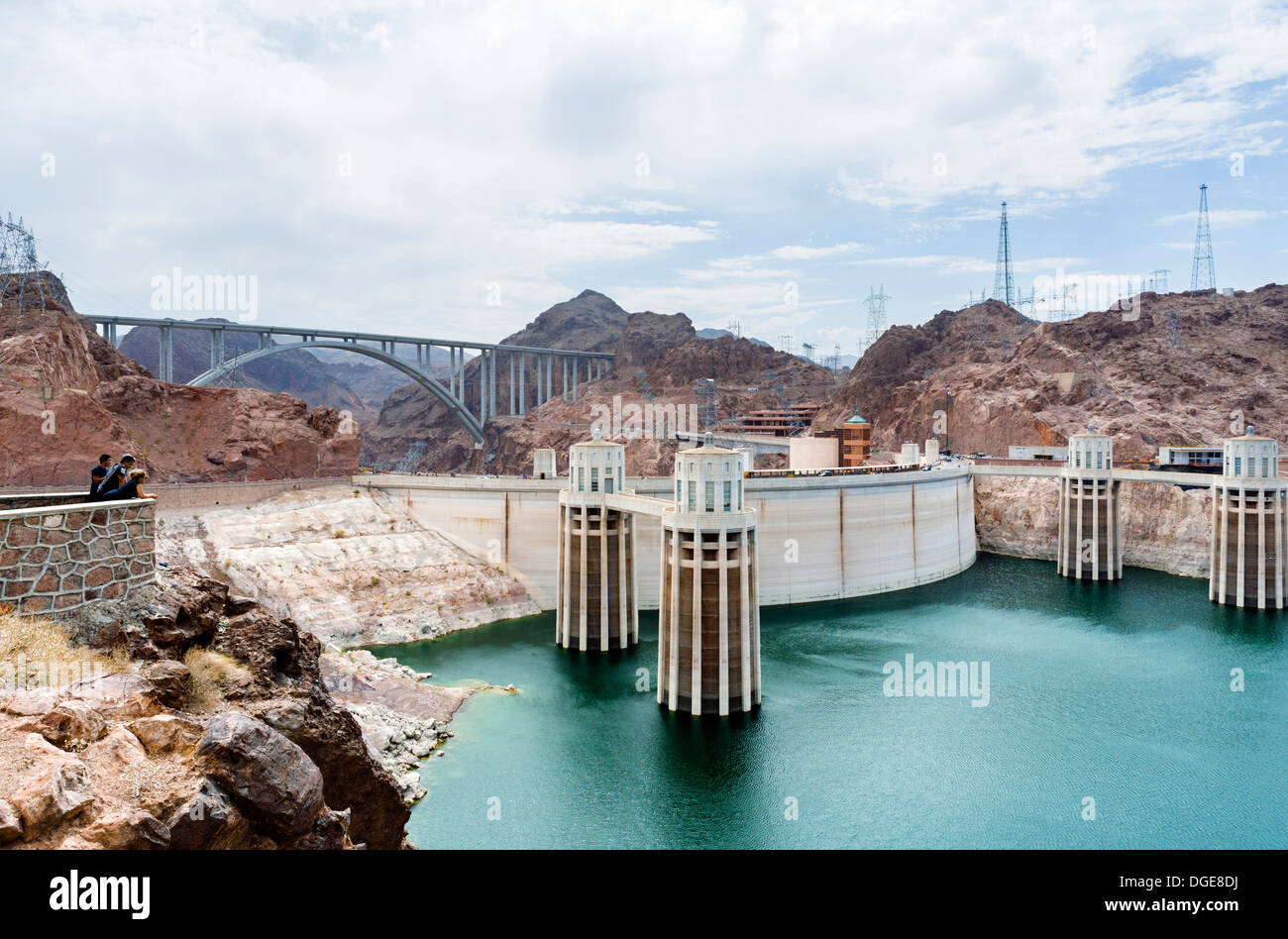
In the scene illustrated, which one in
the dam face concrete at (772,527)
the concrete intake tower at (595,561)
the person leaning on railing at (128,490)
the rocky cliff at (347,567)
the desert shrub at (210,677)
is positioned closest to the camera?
the desert shrub at (210,677)

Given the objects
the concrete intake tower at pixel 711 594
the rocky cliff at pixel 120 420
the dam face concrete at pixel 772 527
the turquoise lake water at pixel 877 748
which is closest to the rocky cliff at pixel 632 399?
the dam face concrete at pixel 772 527

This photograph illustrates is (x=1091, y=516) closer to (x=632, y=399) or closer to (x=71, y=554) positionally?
(x=71, y=554)

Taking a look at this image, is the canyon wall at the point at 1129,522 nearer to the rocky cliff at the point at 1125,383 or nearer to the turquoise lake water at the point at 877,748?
the rocky cliff at the point at 1125,383

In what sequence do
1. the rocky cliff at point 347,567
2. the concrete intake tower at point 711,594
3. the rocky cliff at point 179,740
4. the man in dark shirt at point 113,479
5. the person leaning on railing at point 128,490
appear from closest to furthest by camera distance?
the rocky cliff at point 179,740
the person leaning on railing at point 128,490
the man in dark shirt at point 113,479
the concrete intake tower at point 711,594
the rocky cliff at point 347,567

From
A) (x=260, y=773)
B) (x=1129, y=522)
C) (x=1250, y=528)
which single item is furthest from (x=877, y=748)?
(x=1129, y=522)

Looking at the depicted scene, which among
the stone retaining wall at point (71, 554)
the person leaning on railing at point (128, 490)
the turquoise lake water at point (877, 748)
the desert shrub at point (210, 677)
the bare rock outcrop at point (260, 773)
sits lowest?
the turquoise lake water at point (877, 748)

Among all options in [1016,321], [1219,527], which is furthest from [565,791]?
[1016,321]

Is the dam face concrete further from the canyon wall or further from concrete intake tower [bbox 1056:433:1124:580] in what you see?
the canyon wall

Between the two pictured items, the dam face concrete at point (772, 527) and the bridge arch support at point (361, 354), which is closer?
the dam face concrete at point (772, 527)
